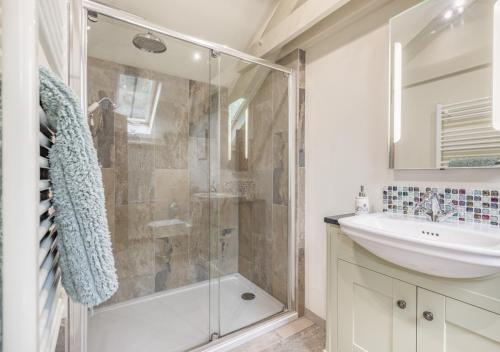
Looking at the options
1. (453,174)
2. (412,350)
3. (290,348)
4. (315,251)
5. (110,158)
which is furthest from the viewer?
(110,158)

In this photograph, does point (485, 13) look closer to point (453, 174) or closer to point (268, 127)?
point (453, 174)

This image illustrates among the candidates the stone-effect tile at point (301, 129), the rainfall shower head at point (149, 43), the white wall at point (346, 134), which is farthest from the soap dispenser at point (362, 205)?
the rainfall shower head at point (149, 43)

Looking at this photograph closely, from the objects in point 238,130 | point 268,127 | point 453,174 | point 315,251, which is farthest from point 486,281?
point 238,130

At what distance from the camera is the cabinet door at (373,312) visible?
3.16 ft

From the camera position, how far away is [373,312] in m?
1.09

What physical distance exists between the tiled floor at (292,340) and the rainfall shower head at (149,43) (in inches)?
82.4

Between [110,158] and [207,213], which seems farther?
[207,213]

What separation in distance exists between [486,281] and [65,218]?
120cm

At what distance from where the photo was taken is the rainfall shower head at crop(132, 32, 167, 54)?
5.08ft

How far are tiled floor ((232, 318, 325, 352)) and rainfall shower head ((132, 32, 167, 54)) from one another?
2.09 metres

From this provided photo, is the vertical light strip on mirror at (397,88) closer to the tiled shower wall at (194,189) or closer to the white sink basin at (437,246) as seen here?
the white sink basin at (437,246)

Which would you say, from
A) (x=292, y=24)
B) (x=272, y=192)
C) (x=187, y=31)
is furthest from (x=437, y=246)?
(x=187, y=31)

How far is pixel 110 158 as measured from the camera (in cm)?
189

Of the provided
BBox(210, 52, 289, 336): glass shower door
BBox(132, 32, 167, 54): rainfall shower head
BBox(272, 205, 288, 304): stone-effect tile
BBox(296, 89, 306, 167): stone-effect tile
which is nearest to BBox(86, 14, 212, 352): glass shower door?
BBox(132, 32, 167, 54): rainfall shower head
